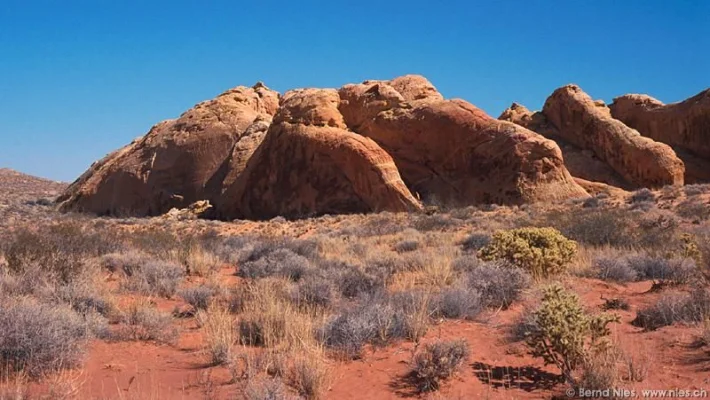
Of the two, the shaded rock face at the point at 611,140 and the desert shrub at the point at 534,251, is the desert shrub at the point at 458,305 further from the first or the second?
the shaded rock face at the point at 611,140

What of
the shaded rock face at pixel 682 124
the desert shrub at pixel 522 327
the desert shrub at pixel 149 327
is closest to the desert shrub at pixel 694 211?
the desert shrub at pixel 522 327

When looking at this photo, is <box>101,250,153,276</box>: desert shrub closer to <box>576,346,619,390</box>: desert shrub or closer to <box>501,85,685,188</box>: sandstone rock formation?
<box>576,346,619,390</box>: desert shrub

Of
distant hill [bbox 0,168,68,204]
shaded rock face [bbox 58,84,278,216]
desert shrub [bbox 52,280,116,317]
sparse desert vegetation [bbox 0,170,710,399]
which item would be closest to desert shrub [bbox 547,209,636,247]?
sparse desert vegetation [bbox 0,170,710,399]

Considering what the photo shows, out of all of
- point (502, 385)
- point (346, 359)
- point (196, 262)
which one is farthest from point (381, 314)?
point (196, 262)

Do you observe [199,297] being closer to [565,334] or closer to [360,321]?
[360,321]

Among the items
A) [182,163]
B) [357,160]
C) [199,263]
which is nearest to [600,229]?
[199,263]

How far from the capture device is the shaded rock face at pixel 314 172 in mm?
23891

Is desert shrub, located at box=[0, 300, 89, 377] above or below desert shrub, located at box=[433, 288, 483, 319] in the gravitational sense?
below

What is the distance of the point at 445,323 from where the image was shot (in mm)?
6348

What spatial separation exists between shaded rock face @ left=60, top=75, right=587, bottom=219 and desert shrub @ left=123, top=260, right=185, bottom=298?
14446 mm

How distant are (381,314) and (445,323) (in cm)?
95

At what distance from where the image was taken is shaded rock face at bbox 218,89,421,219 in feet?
78.4

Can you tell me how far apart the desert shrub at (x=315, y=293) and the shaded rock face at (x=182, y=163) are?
70.6ft

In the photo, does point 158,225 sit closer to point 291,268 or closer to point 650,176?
point 291,268
